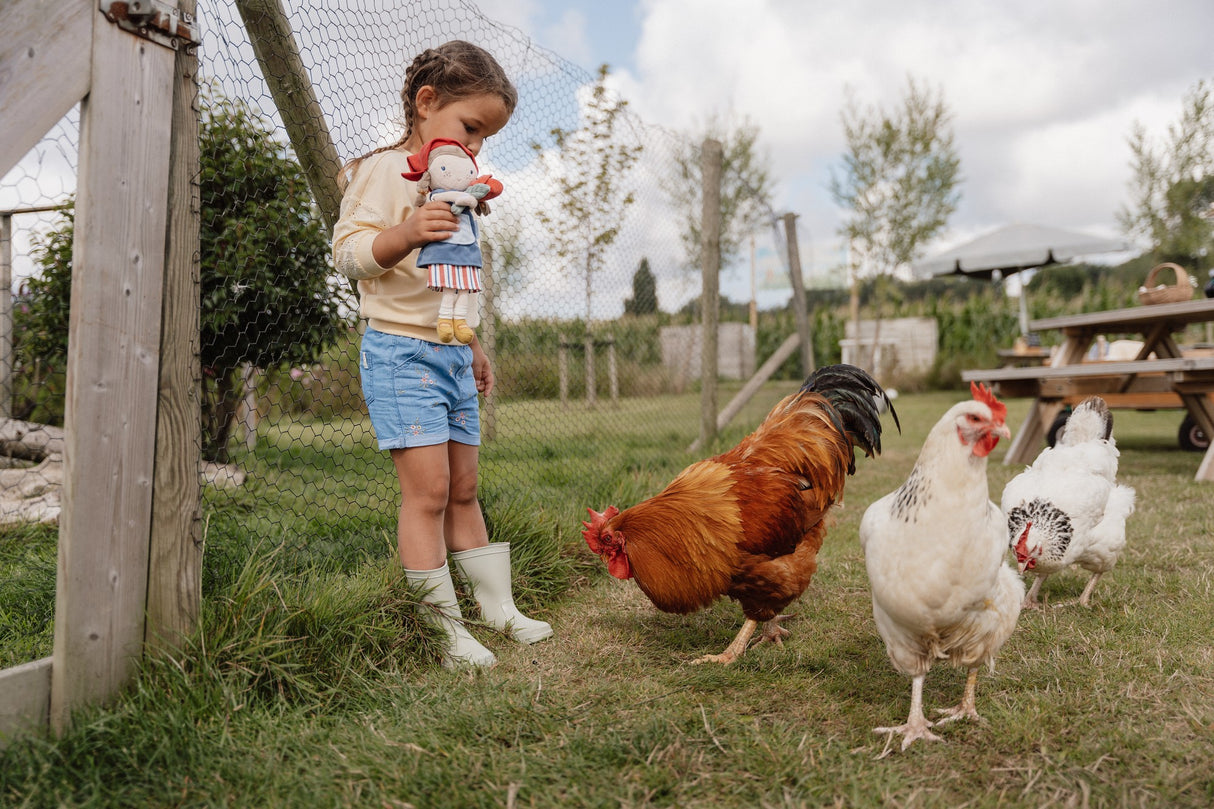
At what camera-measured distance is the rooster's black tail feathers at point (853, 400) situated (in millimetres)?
3072

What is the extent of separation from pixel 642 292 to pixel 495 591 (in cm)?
349

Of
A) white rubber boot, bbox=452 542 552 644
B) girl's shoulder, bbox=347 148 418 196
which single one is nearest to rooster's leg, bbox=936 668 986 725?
white rubber boot, bbox=452 542 552 644

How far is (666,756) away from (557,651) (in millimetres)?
801

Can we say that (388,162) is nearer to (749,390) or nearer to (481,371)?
(481,371)

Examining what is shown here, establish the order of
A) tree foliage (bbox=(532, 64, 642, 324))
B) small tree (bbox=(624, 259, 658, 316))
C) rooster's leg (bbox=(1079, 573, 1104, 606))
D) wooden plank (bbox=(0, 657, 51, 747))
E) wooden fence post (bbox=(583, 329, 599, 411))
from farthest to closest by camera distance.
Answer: small tree (bbox=(624, 259, 658, 316)), wooden fence post (bbox=(583, 329, 599, 411)), tree foliage (bbox=(532, 64, 642, 324)), rooster's leg (bbox=(1079, 573, 1104, 606)), wooden plank (bbox=(0, 657, 51, 747))

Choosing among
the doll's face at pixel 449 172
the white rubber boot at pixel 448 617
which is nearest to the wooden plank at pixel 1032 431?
the white rubber boot at pixel 448 617

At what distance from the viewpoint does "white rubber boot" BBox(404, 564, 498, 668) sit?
2.26 meters

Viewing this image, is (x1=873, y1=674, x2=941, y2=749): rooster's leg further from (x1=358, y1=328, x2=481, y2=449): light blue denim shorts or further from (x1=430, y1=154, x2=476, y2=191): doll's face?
(x1=430, y1=154, x2=476, y2=191): doll's face

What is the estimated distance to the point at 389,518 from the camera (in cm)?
310

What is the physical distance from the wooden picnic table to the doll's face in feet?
14.7

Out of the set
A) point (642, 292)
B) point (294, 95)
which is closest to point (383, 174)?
point (294, 95)

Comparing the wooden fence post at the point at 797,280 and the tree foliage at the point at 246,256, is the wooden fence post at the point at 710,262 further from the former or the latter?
the tree foliage at the point at 246,256

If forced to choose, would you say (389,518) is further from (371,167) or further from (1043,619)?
(1043,619)

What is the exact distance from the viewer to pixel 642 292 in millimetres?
5602
